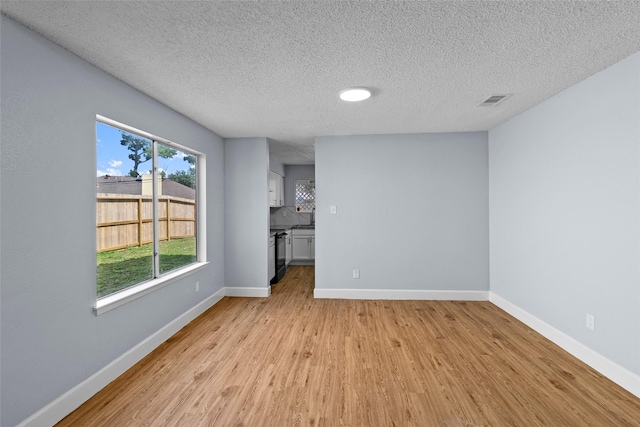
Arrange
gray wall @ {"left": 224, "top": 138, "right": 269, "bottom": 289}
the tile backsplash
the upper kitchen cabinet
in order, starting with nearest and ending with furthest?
gray wall @ {"left": 224, "top": 138, "right": 269, "bottom": 289}, the upper kitchen cabinet, the tile backsplash

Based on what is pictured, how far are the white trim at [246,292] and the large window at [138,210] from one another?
2.99 feet

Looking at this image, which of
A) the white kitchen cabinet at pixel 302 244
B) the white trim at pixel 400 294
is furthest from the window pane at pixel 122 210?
the white kitchen cabinet at pixel 302 244

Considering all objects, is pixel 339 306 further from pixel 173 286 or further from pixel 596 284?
pixel 596 284

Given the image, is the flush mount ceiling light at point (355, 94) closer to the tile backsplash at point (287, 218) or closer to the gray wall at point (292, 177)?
the gray wall at point (292, 177)

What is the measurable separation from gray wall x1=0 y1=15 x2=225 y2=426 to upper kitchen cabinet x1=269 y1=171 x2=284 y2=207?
134 inches

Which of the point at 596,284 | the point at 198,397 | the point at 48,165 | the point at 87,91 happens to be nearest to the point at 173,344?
the point at 198,397

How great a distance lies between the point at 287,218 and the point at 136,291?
4.99 metres

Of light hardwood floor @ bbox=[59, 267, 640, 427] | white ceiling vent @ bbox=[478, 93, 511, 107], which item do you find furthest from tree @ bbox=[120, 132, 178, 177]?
white ceiling vent @ bbox=[478, 93, 511, 107]

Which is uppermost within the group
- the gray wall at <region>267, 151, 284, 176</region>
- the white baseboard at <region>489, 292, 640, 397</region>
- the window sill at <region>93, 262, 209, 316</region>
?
the gray wall at <region>267, 151, 284, 176</region>

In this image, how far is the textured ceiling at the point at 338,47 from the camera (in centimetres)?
156

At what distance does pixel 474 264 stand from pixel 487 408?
257 cm

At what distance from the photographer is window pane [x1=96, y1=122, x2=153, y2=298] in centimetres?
235

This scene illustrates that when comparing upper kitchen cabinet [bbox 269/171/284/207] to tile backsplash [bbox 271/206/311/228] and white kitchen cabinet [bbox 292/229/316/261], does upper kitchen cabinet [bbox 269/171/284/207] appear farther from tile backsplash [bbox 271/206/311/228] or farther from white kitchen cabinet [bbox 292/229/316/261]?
white kitchen cabinet [bbox 292/229/316/261]

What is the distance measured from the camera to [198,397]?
6.69 ft
